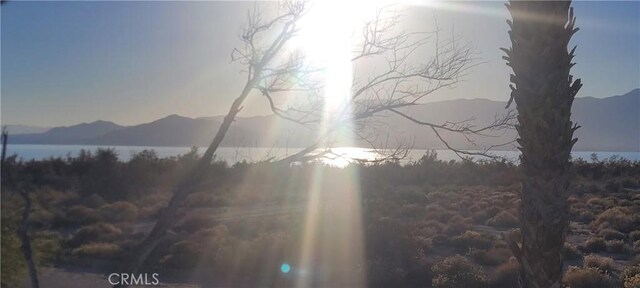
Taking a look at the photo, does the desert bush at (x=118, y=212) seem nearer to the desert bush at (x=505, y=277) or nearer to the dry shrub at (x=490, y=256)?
the dry shrub at (x=490, y=256)

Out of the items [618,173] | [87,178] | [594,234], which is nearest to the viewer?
[594,234]

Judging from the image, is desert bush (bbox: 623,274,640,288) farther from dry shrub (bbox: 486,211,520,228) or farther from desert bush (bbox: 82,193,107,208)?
desert bush (bbox: 82,193,107,208)

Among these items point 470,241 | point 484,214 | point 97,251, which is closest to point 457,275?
point 470,241

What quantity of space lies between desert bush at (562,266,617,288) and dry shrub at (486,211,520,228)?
11.9m

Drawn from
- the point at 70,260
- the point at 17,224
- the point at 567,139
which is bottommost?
the point at 70,260

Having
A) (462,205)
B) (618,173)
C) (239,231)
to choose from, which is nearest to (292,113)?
(239,231)

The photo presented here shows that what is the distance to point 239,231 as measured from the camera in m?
26.4

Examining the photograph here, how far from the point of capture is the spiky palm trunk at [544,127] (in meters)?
6.04

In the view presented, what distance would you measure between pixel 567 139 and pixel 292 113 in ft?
13.1

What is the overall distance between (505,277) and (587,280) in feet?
6.53

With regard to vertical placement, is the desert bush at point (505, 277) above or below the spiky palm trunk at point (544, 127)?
below

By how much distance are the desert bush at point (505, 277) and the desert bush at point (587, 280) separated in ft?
4.15

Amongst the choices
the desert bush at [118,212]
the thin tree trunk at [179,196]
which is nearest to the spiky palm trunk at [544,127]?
the thin tree trunk at [179,196]

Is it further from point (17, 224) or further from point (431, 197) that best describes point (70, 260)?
point (431, 197)
